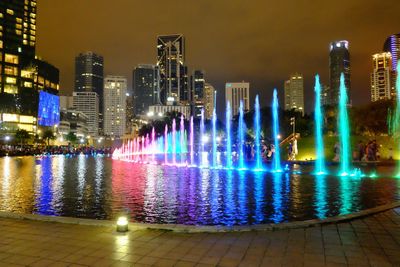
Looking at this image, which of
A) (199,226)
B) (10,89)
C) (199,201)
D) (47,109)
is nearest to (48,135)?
(47,109)

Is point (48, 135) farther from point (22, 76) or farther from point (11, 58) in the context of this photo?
point (11, 58)

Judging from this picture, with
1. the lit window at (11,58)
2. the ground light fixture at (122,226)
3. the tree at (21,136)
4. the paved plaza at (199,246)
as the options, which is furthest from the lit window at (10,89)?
the ground light fixture at (122,226)

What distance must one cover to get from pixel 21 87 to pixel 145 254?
135m

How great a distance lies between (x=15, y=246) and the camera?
7.46m

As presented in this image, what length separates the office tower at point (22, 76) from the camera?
120000 millimetres

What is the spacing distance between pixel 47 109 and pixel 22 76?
17.9 metres

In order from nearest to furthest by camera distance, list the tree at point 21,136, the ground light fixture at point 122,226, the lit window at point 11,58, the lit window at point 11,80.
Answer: the ground light fixture at point 122,226, the tree at point 21,136, the lit window at point 11,80, the lit window at point 11,58

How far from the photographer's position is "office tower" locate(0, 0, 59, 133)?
12000 cm

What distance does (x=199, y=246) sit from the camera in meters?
7.43

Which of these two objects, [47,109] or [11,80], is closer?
[11,80]

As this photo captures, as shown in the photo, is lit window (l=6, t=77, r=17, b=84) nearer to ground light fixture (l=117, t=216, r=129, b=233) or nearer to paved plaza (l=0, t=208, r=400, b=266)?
paved plaza (l=0, t=208, r=400, b=266)

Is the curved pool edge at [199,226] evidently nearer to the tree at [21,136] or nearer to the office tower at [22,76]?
the tree at [21,136]

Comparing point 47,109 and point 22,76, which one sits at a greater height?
point 22,76

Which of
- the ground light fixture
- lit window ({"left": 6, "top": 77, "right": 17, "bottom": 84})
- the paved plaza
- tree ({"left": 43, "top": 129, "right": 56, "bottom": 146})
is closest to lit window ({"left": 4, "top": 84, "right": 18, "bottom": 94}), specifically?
lit window ({"left": 6, "top": 77, "right": 17, "bottom": 84})
